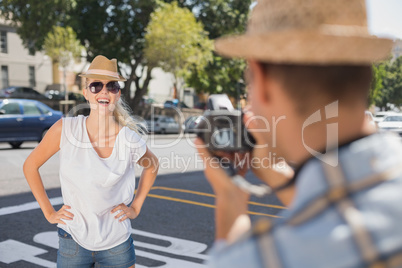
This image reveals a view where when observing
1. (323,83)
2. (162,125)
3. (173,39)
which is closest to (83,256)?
(323,83)

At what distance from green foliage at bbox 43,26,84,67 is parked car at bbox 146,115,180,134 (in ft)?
21.1

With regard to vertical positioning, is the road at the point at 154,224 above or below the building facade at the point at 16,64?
below

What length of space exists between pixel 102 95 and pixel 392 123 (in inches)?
748

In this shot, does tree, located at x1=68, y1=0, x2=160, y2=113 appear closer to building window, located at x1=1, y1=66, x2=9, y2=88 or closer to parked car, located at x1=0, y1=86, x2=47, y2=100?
parked car, located at x1=0, y1=86, x2=47, y2=100

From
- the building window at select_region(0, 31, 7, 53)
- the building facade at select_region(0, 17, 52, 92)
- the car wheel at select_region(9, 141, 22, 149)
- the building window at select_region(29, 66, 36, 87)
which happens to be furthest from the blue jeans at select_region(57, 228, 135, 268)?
the building window at select_region(29, 66, 36, 87)

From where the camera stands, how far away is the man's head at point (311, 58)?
90 centimetres

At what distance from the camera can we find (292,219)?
82 cm

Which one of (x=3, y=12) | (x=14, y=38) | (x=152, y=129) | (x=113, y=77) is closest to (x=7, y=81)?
(x=14, y=38)

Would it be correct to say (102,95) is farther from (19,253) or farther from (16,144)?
(16,144)

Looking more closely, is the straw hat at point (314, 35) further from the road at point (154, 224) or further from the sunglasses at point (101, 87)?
the road at point (154, 224)

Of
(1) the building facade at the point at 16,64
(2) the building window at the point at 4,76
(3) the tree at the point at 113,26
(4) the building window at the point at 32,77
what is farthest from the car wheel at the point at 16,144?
(4) the building window at the point at 32,77

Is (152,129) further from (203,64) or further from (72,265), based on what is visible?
(72,265)

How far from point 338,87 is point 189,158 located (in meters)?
12.5

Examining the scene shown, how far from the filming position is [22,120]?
1449cm
